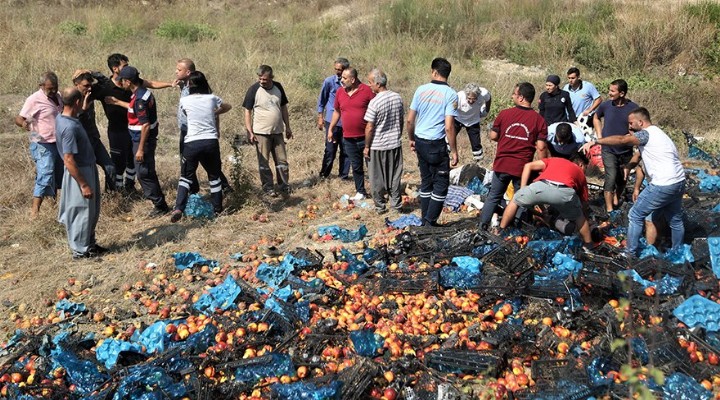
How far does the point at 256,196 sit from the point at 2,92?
21.3 feet

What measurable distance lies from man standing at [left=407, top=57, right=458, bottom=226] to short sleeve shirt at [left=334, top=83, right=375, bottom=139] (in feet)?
3.51

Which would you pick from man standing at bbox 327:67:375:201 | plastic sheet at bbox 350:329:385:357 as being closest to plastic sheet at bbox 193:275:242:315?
plastic sheet at bbox 350:329:385:357

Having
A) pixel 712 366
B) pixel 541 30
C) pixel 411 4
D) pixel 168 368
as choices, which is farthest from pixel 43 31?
pixel 712 366

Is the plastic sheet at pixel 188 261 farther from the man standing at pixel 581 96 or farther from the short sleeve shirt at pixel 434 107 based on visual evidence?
the man standing at pixel 581 96

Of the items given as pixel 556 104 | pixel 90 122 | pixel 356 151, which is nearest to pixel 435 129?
pixel 356 151

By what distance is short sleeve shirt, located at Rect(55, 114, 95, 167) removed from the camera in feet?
20.1

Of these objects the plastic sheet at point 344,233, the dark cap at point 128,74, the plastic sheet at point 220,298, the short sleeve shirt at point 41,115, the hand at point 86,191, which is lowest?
the plastic sheet at point 344,233

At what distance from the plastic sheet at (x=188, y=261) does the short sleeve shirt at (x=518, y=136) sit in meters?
3.12

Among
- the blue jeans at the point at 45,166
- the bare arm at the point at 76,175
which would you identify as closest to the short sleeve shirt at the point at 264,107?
the blue jeans at the point at 45,166

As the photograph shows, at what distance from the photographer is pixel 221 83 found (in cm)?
1292

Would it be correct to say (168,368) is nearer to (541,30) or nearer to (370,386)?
(370,386)

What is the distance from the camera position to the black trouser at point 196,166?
7445 millimetres

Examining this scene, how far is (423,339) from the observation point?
5.02m

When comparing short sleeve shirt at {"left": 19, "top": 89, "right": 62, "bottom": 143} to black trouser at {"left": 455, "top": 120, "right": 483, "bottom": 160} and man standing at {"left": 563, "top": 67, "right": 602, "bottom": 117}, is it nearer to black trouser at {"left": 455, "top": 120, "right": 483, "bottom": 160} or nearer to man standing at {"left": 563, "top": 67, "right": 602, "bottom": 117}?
black trouser at {"left": 455, "top": 120, "right": 483, "bottom": 160}
